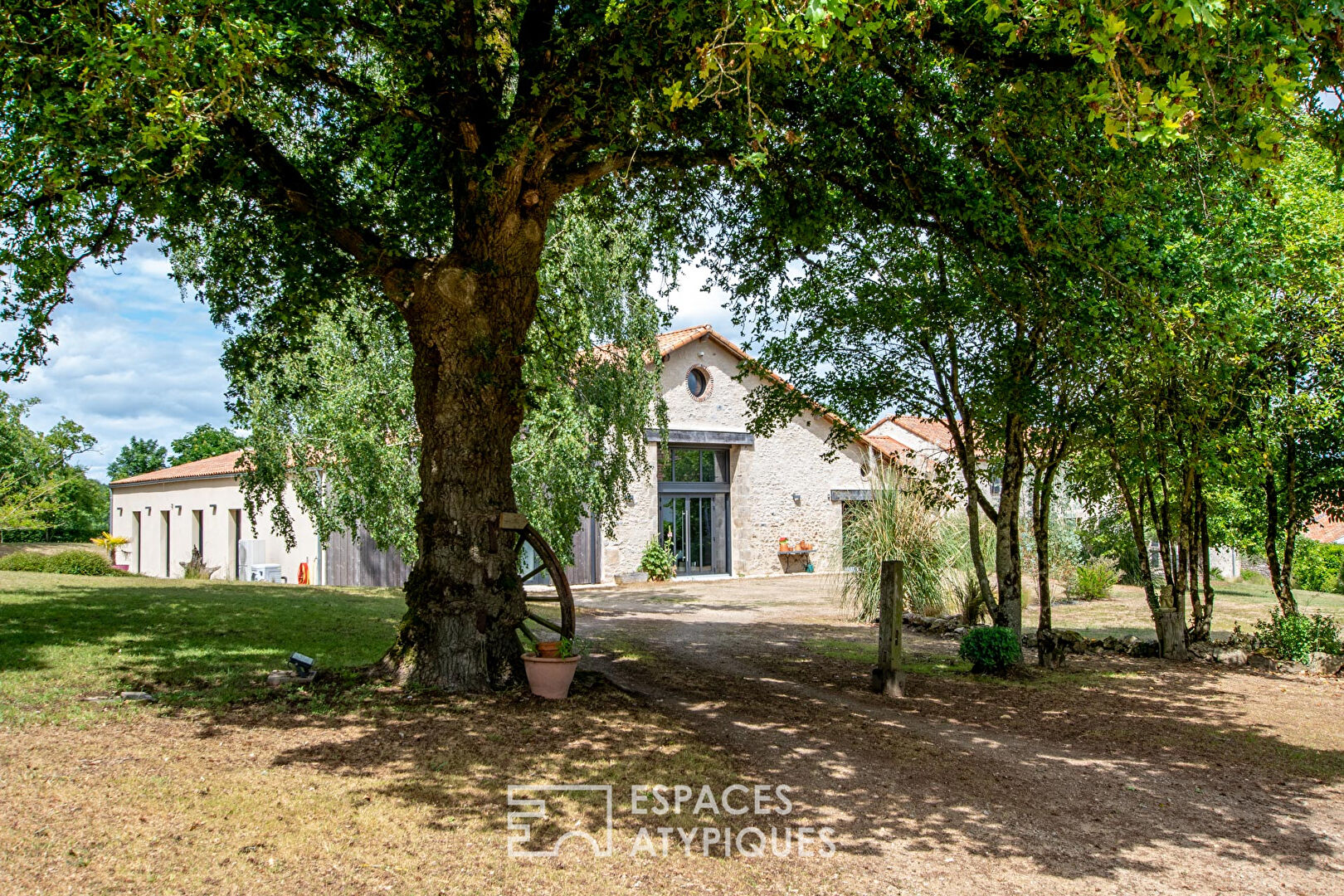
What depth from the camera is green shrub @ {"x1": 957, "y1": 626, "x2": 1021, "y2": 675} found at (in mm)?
9484

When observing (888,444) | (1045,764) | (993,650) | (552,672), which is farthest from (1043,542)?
(888,444)

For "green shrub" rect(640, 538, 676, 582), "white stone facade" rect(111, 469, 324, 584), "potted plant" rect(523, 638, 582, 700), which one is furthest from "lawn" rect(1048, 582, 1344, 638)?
"white stone facade" rect(111, 469, 324, 584)

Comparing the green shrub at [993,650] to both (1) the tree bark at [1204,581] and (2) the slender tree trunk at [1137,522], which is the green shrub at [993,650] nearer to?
(2) the slender tree trunk at [1137,522]

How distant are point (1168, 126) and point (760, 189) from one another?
4.89 meters

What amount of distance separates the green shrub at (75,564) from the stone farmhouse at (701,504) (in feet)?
15.8

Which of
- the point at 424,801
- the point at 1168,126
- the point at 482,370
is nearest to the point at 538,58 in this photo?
the point at 482,370

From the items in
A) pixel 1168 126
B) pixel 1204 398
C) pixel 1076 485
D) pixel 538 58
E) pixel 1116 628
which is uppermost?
pixel 538 58

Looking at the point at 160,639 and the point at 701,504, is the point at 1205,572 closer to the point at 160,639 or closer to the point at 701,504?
the point at 160,639

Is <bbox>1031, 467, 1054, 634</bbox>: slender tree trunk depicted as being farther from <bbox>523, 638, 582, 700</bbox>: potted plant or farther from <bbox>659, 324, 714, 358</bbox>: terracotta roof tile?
<bbox>659, 324, 714, 358</bbox>: terracotta roof tile

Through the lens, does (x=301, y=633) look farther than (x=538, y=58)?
Yes

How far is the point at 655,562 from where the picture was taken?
22656mm

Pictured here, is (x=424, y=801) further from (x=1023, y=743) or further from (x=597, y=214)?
(x=597, y=214)

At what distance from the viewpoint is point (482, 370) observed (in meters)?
7.11

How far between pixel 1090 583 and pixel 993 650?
36.7ft
